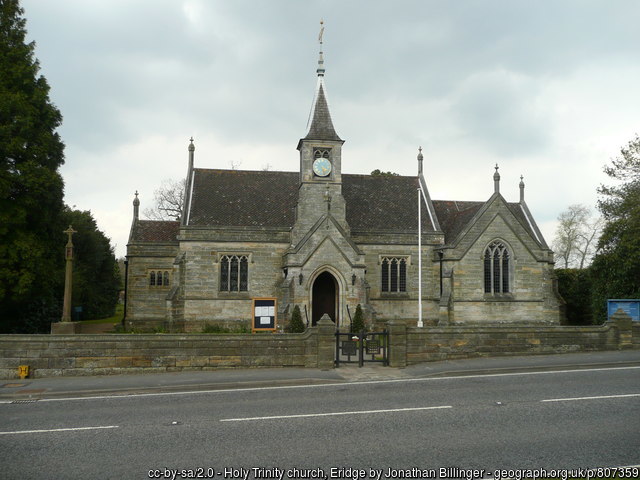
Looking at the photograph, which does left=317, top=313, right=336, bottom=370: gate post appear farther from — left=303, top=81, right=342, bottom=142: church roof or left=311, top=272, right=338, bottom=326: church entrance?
left=303, top=81, right=342, bottom=142: church roof

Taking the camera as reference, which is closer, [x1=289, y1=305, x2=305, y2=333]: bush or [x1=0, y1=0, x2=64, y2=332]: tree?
[x1=0, y1=0, x2=64, y2=332]: tree

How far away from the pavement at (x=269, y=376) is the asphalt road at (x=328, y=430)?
0.63 metres

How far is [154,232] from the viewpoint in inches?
1455

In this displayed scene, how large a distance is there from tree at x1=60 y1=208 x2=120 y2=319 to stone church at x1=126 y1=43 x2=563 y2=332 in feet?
60.3

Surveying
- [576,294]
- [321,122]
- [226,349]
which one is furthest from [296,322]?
[576,294]

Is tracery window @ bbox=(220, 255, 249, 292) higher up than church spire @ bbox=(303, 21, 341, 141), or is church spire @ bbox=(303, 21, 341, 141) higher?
church spire @ bbox=(303, 21, 341, 141)

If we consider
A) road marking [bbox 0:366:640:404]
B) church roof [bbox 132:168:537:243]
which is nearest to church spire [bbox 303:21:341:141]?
church roof [bbox 132:168:537:243]

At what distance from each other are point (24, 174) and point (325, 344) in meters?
18.1

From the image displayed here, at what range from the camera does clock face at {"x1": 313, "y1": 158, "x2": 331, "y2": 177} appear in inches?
1283

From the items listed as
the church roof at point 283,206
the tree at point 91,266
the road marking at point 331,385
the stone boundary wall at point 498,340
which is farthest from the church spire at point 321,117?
the tree at point 91,266

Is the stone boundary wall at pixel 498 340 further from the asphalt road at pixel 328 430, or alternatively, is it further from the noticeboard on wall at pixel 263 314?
the noticeboard on wall at pixel 263 314

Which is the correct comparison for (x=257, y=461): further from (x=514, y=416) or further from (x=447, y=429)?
(x=514, y=416)

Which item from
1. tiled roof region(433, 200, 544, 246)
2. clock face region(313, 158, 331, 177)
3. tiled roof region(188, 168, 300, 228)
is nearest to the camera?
clock face region(313, 158, 331, 177)

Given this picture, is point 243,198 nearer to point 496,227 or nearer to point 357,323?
point 357,323
